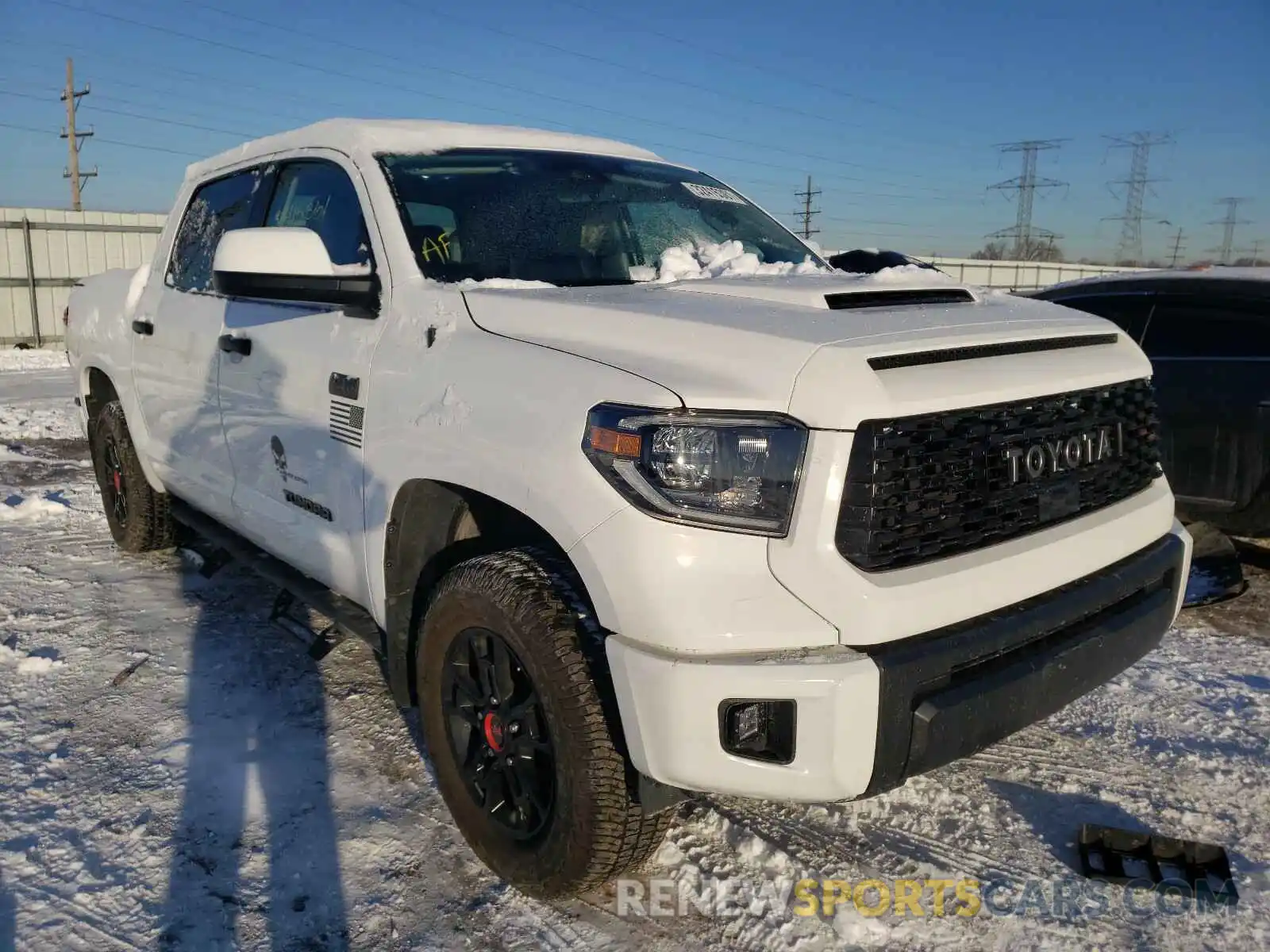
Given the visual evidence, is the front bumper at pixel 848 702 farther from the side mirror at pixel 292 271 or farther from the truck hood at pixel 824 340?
the side mirror at pixel 292 271

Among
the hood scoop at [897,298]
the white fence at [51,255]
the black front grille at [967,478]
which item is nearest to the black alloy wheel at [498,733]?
the black front grille at [967,478]

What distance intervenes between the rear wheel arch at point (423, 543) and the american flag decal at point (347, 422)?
0.89 feet

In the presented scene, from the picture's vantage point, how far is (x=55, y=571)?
16.4 ft

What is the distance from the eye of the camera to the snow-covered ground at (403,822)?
2.33 m

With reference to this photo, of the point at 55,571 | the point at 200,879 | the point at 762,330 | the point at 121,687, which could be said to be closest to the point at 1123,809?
the point at 762,330

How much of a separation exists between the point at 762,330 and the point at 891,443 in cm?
38

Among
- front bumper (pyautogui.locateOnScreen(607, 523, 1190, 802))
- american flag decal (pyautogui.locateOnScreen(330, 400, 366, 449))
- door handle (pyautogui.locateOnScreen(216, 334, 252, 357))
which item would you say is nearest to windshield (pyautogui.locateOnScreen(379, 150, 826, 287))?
american flag decal (pyautogui.locateOnScreen(330, 400, 366, 449))

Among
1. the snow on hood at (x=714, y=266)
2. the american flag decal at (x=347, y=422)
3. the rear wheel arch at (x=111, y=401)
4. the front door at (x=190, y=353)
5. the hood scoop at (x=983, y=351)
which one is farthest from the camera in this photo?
the rear wheel arch at (x=111, y=401)

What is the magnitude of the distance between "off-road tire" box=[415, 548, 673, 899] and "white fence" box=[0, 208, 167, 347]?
58.5 feet

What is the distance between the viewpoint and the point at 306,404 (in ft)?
9.96

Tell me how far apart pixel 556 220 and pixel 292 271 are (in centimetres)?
87

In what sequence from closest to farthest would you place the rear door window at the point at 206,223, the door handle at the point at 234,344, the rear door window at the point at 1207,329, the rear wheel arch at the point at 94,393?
the door handle at the point at 234,344 → the rear door window at the point at 206,223 → the rear door window at the point at 1207,329 → the rear wheel arch at the point at 94,393

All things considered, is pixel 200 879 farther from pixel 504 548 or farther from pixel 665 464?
pixel 665 464

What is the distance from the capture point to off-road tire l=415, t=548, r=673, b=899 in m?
2.11
